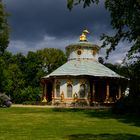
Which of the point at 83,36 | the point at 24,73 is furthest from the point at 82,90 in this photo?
the point at 24,73

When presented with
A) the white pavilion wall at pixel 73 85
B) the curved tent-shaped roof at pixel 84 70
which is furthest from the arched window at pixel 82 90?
the curved tent-shaped roof at pixel 84 70

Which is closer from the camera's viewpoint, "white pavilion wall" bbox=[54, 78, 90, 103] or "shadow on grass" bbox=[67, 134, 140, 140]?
"shadow on grass" bbox=[67, 134, 140, 140]

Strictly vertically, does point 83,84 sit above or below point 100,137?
above

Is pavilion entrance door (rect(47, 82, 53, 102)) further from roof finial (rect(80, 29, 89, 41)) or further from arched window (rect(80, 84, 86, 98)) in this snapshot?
roof finial (rect(80, 29, 89, 41))

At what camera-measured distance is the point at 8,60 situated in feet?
273

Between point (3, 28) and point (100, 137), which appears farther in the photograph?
point (3, 28)

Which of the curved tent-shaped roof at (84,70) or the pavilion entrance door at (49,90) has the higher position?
the curved tent-shaped roof at (84,70)

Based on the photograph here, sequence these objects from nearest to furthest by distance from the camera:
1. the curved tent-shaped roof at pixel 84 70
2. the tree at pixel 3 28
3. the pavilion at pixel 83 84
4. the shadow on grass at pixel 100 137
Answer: the shadow on grass at pixel 100 137, the tree at pixel 3 28, the pavilion at pixel 83 84, the curved tent-shaped roof at pixel 84 70

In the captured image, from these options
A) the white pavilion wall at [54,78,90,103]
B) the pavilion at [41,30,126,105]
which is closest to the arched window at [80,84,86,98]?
the pavilion at [41,30,126,105]

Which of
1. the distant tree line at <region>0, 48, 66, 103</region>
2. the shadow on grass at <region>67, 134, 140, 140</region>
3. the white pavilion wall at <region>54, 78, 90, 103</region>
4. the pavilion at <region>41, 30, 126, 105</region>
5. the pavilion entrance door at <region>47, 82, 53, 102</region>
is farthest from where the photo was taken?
the distant tree line at <region>0, 48, 66, 103</region>

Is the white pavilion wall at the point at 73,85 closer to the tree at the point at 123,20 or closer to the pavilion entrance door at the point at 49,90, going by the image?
the pavilion entrance door at the point at 49,90

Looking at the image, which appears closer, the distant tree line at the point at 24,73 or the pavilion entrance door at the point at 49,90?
the pavilion entrance door at the point at 49,90

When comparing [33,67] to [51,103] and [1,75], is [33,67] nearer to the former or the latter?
[1,75]

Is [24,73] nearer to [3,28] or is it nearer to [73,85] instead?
[73,85]
